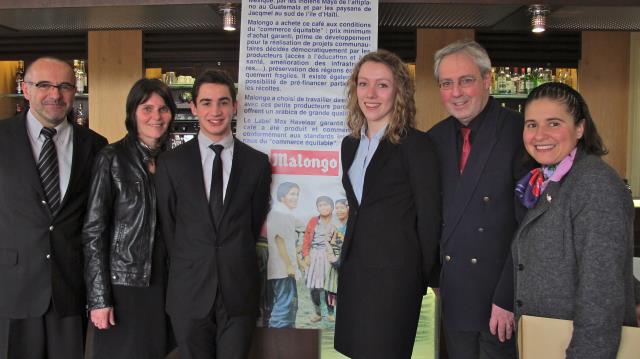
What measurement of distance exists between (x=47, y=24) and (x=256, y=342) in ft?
9.41

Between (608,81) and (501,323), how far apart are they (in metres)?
4.60

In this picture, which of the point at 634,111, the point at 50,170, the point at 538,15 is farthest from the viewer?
the point at 634,111

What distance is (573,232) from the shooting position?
1.89m

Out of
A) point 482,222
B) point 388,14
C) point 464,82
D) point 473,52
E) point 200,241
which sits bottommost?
point 200,241

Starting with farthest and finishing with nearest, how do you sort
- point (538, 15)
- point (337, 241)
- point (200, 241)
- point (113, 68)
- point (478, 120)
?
point (113, 68) < point (538, 15) < point (337, 241) < point (200, 241) < point (478, 120)

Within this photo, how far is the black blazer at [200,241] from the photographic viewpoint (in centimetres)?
262

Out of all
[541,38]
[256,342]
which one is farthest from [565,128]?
[541,38]

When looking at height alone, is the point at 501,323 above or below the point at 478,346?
above

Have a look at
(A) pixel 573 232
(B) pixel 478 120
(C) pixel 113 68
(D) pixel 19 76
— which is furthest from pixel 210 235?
(D) pixel 19 76

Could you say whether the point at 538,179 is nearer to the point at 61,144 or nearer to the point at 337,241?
the point at 337,241

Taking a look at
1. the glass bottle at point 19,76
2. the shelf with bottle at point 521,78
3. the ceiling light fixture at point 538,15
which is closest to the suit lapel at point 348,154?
the ceiling light fixture at point 538,15

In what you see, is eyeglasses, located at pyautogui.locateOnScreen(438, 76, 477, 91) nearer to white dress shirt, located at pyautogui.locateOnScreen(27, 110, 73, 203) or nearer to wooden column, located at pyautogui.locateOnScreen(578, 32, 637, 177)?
white dress shirt, located at pyautogui.locateOnScreen(27, 110, 73, 203)

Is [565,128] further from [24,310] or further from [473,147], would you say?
[24,310]

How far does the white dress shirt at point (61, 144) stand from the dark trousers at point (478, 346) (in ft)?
6.26
